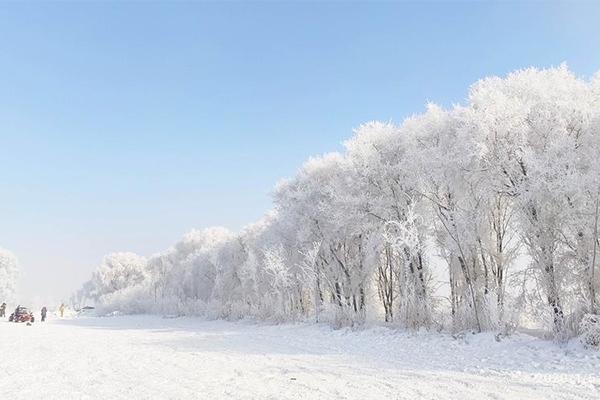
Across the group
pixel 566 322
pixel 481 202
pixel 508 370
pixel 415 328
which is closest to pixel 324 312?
pixel 415 328

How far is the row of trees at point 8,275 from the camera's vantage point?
83.4 metres

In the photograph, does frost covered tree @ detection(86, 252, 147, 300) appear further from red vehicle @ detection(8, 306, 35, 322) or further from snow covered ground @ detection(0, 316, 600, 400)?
snow covered ground @ detection(0, 316, 600, 400)

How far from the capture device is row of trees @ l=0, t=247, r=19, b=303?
83.4 m

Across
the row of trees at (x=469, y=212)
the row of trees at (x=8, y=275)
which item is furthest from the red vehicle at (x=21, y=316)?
the row of trees at (x=8, y=275)

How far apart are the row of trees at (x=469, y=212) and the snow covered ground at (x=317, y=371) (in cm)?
263

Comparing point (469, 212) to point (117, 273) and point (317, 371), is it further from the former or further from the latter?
point (117, 273)

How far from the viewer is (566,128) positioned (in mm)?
20125

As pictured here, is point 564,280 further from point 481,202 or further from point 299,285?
point 299,285

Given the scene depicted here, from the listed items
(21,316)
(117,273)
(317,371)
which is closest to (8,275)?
(117,273)

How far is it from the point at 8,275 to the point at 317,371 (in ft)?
296

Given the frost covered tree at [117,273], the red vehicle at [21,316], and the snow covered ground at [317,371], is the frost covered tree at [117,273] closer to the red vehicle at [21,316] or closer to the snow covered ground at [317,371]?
the red vehicle at [21,316]

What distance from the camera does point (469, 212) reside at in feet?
76.3

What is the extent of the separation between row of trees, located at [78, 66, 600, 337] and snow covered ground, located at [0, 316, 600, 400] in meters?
2.63

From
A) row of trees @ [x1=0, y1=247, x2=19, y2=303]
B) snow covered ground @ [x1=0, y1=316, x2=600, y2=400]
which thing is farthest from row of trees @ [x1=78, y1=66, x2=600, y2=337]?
row of trees @ [x1=0, y1=247, x2=19, y2=303]
